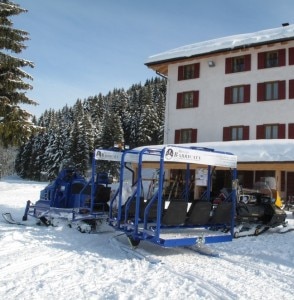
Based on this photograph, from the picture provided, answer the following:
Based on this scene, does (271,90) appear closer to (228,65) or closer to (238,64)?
(238,64)

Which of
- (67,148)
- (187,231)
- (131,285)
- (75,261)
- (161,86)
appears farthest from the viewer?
(161,86)

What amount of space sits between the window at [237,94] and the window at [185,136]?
3176 mm

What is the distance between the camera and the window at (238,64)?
27.5 meters

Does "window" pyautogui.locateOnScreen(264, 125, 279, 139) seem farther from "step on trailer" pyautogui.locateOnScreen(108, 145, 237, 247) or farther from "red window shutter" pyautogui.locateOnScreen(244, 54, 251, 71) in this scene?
"step on trailer" pyautogui.locateOnScreen(108, 145, 237, 247)

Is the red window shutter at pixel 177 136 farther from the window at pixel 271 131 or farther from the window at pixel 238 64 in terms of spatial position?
the window at pixel 271 131

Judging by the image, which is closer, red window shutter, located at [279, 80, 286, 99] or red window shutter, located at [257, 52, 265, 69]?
red window shutter, located at [279, 80, 286, 99]

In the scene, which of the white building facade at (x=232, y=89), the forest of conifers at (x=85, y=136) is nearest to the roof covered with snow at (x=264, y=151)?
the white building facade at (x=232, y=89)

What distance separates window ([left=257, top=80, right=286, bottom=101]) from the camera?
1016 inches

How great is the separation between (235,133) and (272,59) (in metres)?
5.33

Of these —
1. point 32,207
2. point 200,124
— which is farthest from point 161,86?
point 32,207

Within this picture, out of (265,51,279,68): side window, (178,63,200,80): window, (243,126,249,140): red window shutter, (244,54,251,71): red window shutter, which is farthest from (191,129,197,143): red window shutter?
(265,51,279,68): side window

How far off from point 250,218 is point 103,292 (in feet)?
23.0

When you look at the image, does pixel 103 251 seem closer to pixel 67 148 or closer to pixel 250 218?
pixel 250 218

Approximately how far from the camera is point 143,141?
69.3 meters
